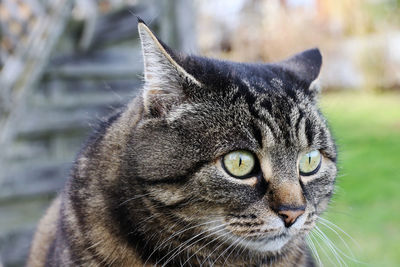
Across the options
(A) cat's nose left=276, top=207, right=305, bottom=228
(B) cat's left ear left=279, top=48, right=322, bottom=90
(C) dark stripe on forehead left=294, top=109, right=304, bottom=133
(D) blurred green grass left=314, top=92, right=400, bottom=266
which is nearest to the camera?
(A) cat's nose left=276, top=207, right=305, bottom=228

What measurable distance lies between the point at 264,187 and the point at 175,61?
0.45 m

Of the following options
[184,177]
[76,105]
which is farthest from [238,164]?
[76,105]

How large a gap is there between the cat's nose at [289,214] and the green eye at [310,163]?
16cm

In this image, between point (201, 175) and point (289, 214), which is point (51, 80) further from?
point (289, 214)

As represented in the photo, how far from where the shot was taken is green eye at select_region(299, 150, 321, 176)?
1.57 meters

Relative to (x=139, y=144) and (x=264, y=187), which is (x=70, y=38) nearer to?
(x=139, y=144)

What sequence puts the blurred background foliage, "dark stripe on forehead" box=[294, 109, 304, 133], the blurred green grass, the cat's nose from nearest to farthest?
the cat's nose < "dark stripe on forehead" box=[294, 109, 304, 133] < the blurred background foliage < the blurred green grass

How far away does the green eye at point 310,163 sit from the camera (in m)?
1.57

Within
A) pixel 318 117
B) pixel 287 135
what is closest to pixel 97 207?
pixel 287 135

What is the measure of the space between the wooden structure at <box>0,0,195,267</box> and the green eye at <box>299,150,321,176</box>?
160 cm

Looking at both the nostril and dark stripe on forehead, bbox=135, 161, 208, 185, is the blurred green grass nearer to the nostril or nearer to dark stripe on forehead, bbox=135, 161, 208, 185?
the nostril

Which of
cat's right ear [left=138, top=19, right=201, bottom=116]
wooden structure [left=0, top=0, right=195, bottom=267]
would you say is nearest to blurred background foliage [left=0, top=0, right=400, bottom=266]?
wooden structure [left=0, top=0, right=195, bottom=267]

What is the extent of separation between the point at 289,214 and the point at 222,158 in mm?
245

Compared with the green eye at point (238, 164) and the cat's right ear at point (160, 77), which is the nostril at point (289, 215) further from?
the cat's right ear at point (160, 77)
